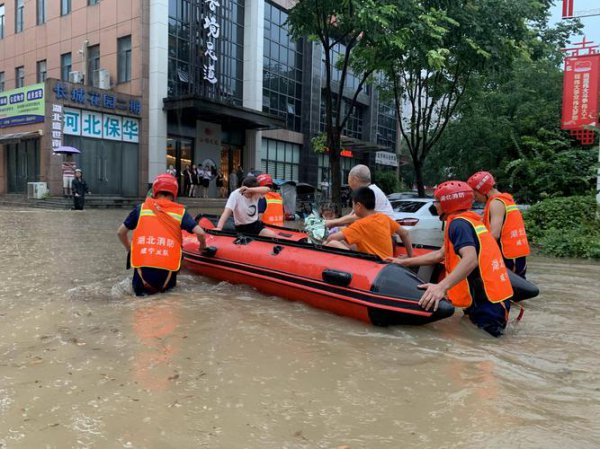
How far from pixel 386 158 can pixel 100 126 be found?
76.8 feet

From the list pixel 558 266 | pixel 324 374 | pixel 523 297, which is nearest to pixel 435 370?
pixel 324 374

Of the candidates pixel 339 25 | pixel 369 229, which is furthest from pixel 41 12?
pixel 369 229

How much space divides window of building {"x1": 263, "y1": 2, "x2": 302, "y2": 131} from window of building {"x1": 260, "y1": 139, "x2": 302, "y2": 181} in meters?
1.26

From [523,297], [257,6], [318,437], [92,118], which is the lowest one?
[318,437]

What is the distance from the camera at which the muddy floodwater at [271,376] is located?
266 cm

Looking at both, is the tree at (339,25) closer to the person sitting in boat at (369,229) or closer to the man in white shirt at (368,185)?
the man in white shirt at (368,185)

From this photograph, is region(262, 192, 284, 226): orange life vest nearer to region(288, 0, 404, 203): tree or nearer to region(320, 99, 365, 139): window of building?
region(288, 0, 404, 203): tree

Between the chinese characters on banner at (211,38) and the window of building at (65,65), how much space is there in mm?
6802

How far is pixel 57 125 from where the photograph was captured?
19.1 m

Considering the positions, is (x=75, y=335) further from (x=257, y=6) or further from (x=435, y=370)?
(x=257, y=6)

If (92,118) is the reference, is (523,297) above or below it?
below

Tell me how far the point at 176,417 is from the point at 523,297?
3323 millimetres

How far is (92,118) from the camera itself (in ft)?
67.1

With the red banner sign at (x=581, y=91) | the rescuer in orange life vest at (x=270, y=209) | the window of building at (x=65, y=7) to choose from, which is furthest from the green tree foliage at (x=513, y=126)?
the window of building at (x=65, y=7)
